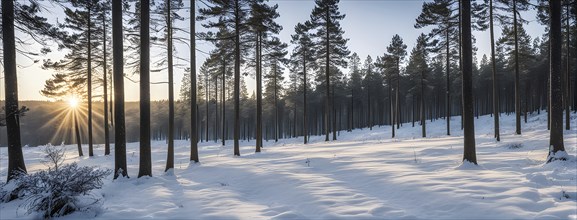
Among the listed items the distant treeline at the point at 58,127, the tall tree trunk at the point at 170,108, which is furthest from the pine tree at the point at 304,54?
the distant treeline at the point at 58,127

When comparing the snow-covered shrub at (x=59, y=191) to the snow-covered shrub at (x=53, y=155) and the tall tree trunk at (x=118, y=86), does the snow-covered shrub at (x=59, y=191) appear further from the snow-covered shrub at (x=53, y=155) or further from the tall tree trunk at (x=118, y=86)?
the tall tree trunk at (x=118, y=86)

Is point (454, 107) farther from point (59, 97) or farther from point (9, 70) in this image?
point (9, 70)

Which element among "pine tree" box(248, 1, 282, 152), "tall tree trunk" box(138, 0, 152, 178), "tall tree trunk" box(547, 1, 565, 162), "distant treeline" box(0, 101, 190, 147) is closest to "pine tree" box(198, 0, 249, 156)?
"pine tree" box(248, 1, 282, 152)

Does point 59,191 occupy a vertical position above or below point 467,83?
below

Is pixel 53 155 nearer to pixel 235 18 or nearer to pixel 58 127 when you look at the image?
pixel 235 18

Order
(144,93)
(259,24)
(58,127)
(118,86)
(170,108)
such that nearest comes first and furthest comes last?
(118,86)
(144,93)
(170,108)
(259,24)
(58,127)

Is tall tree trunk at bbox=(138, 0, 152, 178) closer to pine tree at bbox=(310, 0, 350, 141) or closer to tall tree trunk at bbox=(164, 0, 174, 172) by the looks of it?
tall tree trunk at bbox=(164, 0, 174, 172)

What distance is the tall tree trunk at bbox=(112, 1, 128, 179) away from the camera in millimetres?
10438

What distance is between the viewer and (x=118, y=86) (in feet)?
34.4

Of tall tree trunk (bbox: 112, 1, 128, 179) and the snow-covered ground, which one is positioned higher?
tall tree trunk (bbox: 112, 1, 128, 179)

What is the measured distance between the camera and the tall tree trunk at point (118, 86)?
34.2 ft

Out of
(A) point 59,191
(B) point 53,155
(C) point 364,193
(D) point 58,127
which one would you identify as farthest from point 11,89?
(D) point 58,127

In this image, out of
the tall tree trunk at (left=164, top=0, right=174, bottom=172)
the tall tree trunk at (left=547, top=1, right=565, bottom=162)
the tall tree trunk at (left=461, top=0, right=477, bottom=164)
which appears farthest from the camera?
the tall tree trunk at (left=164, top=0, right=174, bottom=172)

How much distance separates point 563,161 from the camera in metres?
9.05
